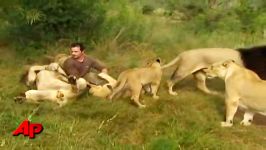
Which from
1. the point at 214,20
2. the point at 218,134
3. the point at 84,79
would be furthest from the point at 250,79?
the point at 214,20

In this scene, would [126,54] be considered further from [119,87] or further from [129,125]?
[129,125]

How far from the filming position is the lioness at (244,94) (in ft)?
18.3

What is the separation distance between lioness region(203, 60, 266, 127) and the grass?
0.56ft

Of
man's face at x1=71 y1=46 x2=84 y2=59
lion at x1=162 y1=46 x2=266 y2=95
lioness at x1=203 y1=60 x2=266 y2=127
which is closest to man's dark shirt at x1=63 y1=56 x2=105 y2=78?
man's face at x1=71 y1=46 x2=84 y2=59

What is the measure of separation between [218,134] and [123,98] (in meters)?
1.62

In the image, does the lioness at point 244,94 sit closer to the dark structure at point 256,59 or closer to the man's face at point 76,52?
the dark structure at point 256,59

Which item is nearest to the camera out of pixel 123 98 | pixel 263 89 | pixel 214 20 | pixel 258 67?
pixel 263 89

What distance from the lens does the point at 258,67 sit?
7055 millimetres

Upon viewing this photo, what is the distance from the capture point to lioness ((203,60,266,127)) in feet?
18.3

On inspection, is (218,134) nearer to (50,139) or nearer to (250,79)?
(250,79)

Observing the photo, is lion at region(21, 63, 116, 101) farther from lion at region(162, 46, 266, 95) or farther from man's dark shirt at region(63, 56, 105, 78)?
lion at region(162, 46, 266, 95)

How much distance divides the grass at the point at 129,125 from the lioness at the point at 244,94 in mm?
170

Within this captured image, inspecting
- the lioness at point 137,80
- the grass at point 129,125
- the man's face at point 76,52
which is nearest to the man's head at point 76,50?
the man's face at point 76,52

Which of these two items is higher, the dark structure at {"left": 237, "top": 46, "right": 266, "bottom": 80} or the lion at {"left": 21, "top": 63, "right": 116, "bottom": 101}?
the dark structure at {"left": 237, "top": 46, "right": 266, "bottom": 80}
